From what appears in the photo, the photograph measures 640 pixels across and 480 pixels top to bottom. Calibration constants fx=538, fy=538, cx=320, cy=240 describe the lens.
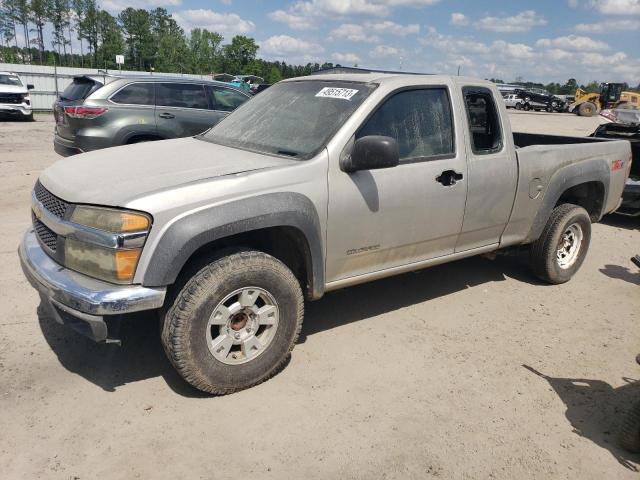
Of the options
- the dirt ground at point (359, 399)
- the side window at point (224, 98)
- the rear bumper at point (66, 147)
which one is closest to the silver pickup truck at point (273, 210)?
the dirt ground at point (359, 399)

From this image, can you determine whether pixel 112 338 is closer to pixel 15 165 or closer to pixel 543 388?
pixel 543 388

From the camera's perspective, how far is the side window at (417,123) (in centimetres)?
374

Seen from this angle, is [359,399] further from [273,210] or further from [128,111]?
[128,111]

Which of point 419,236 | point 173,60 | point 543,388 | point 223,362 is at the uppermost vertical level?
point 173,60

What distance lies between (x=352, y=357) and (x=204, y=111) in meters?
6.16

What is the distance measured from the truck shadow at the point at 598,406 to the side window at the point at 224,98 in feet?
23.2

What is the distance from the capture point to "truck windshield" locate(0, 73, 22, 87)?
62.6ft

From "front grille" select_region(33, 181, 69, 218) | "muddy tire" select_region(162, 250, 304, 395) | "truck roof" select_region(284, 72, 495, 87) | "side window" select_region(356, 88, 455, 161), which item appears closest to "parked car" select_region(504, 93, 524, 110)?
"truck roof" select_region(284, 72, 495, 87)

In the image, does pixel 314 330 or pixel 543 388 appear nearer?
pixel 543 388

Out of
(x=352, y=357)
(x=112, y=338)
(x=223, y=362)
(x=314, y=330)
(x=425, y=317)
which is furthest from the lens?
(x=425, y=317)

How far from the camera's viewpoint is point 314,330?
13.7 feet

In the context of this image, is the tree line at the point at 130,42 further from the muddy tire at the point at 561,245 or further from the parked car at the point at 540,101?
the muddy tire at the point at 561,245

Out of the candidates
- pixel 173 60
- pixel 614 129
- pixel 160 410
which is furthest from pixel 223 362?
pixel 173 60

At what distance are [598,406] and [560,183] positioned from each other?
88.3 inches
